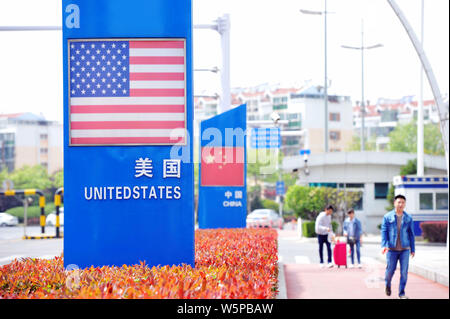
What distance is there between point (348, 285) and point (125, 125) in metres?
9.05

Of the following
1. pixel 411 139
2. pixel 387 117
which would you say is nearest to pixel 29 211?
pixel 411 139

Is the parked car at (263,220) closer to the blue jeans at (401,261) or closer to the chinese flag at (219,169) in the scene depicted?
the chinese flag at (219,169)

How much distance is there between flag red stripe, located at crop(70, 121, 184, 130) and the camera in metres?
8.30

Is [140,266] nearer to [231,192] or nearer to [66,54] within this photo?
[66,54]

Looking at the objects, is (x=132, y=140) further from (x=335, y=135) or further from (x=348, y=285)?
(x=335, y=135)

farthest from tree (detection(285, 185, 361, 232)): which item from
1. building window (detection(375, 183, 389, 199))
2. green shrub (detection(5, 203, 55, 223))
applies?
green shrub (detection(5, 203, 55, 223))

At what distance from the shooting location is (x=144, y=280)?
22.2 feet

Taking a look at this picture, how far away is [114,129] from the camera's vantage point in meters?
8.30

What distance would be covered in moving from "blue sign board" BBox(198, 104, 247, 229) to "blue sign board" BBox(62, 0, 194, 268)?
13.0 m

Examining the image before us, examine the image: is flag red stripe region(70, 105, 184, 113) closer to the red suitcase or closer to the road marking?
the red suitcase

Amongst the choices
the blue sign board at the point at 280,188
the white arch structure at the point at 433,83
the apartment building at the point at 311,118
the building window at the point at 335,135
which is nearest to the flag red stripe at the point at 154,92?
the white arch structure at the point at 433,83

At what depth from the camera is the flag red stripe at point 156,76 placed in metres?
8.27

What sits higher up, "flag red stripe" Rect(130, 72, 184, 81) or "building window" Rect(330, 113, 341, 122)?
"building window" Rect(330, 113, 341, 122)

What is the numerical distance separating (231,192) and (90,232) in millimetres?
13375
